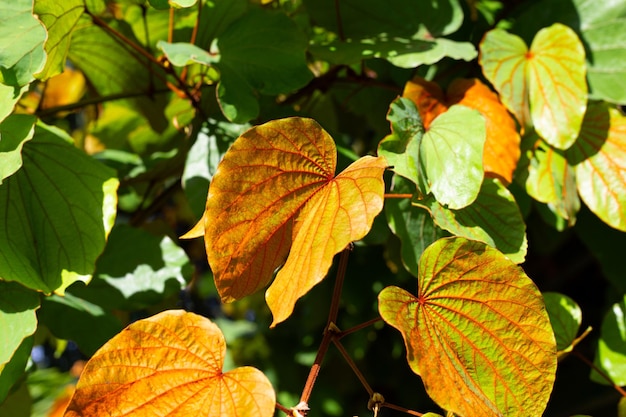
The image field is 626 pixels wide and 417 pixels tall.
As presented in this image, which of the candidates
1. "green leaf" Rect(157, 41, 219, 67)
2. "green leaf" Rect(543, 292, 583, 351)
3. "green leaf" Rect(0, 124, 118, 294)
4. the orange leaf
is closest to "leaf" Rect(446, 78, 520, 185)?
the orange leaf

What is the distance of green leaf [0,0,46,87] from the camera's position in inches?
25.3

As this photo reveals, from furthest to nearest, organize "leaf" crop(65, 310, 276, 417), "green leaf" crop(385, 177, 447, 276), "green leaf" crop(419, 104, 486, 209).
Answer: "green leaf" crop(385, 177, 447, 276) → "green leaf" crop(419, 104, 486, 209) → "leaf" crop(65, 310, 276, 417)

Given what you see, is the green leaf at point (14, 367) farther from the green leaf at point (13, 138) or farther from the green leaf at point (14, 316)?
the green leaf at point (13, 138)

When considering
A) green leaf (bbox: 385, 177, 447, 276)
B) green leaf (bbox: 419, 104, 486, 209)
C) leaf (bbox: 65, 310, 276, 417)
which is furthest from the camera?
green leaf (bbox: 385, 177, 447, 276)

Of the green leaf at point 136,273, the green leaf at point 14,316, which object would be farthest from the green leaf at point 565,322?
the green leaf at point 14,316

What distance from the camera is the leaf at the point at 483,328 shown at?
1.85ft

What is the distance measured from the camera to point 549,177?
31.5 inches

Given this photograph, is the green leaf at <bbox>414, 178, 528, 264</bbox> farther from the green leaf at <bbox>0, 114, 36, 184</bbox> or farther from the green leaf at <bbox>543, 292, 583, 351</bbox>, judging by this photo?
the green leaf at <bbox>0, 114, 36, 184</bbox>

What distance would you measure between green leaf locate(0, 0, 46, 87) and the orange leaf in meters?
0.42

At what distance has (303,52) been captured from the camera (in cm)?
81

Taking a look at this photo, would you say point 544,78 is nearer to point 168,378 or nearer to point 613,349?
point 613,349

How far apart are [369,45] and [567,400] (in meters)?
1.01

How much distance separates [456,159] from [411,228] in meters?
0.12

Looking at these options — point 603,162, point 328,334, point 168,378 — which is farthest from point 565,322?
point 168,378
